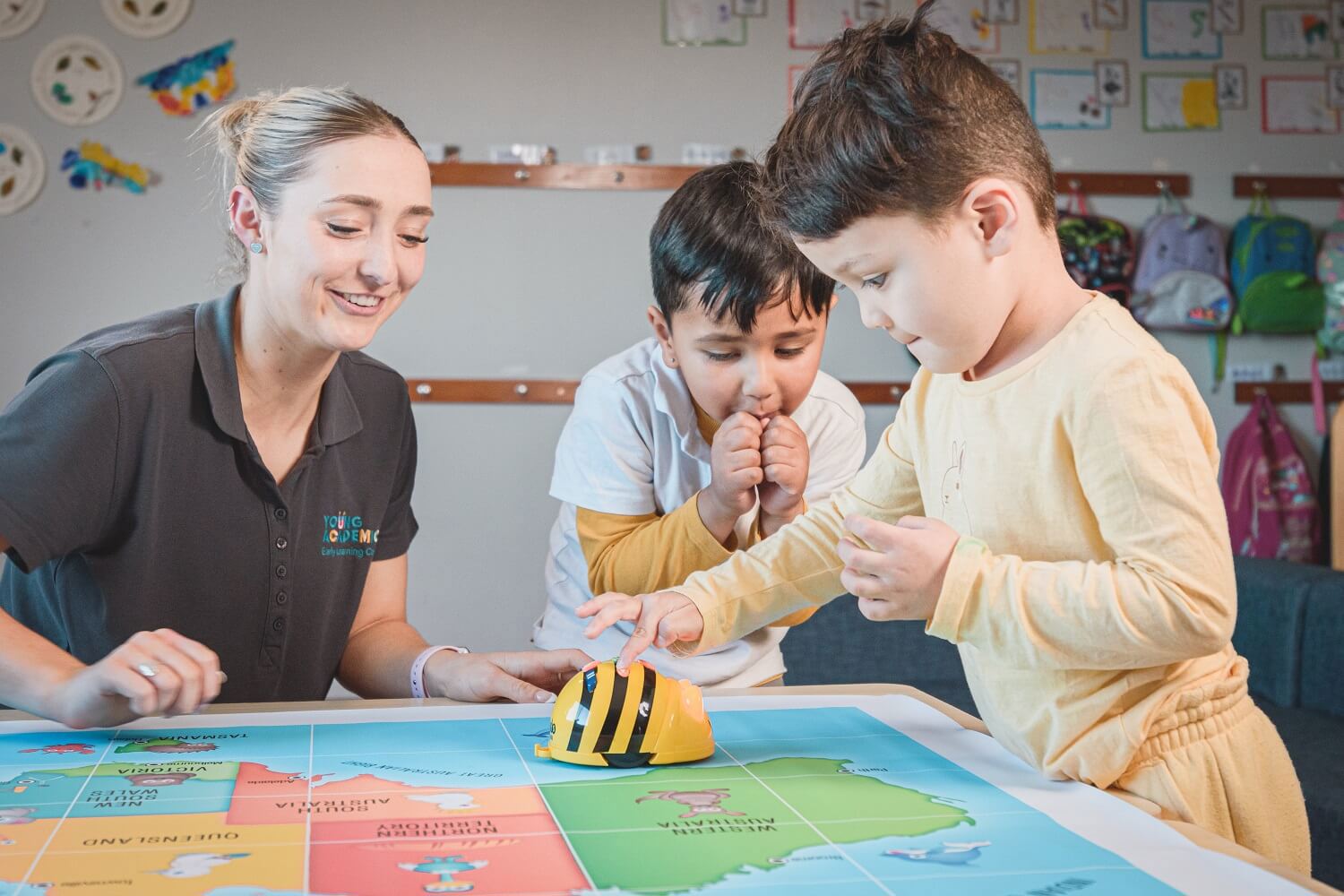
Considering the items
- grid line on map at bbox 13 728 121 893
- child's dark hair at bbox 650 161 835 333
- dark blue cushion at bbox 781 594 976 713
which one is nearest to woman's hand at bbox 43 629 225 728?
grid line on map at bbox 13 728 121 893

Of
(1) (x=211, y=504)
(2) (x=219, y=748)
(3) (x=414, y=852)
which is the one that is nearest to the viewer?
(3) (x=414, y=852)

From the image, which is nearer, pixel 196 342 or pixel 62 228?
pixel 196 342

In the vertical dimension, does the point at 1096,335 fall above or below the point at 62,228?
below

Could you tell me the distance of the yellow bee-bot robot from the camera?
1.12 m

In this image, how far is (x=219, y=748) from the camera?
3.84 ft

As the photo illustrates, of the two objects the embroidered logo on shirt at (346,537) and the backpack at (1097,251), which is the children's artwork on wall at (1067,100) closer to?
the backpack at (1097,251)

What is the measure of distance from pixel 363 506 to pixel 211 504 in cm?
21

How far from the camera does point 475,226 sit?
412 centimetres

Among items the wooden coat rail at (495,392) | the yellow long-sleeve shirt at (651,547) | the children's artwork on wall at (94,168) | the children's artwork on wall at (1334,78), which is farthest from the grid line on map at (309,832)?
the children's artwork on wall at (1334,78)

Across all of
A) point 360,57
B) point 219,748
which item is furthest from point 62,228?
point 219,748

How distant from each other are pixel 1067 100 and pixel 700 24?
50.1 inches

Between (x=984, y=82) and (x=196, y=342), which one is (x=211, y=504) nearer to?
(x=196, y=342)

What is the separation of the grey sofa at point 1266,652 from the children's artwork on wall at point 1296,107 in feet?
6.65

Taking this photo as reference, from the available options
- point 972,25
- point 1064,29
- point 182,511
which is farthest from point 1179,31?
point 182,511
